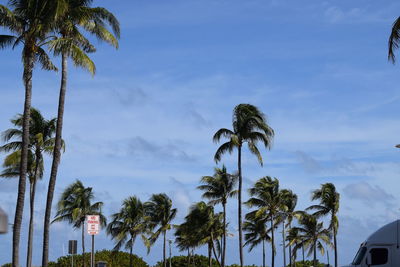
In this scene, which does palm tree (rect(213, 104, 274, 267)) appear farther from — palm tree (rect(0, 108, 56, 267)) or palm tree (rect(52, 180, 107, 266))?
palm tree (rect(52, 180, 107, 266))

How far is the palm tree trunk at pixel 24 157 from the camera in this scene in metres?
25.3

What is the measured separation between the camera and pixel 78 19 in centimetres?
2880

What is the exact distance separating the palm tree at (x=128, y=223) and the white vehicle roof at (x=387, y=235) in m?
→ 64.6

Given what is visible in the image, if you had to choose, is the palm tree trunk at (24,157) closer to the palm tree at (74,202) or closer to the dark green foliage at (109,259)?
the palm tree at (74,202)

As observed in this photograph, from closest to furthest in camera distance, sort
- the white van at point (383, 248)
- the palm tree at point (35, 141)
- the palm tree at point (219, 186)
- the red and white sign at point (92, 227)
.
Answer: the red and white sign at point (92, 227) → the white van at point (383, 248) → the palm tree at point (35, 141) → the palm tree at point (219, 186)

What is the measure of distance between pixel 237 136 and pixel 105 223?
1302 inches

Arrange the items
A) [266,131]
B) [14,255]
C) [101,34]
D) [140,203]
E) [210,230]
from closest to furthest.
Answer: [14,255] < [101,34] < [266,131] < [210,230] < [140,203]

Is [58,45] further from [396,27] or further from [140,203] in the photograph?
[140,203]

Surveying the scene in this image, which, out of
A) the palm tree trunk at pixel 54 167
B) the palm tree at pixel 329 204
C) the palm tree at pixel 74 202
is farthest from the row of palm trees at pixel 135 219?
the palm tree trunk at pixel 54 167

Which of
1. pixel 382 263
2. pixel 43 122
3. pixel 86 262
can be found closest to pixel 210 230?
pixel 86 262

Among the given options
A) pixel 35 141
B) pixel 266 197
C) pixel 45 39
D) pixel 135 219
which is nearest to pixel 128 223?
pixel 135 219

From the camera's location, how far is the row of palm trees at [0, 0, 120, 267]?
26.4 meters

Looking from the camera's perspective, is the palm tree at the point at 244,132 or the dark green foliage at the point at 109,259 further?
the dark green foliage at the point at 109,259

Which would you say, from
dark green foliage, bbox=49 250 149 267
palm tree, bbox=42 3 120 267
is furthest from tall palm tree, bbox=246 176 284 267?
palm tree, bbox=42 3 120 267
